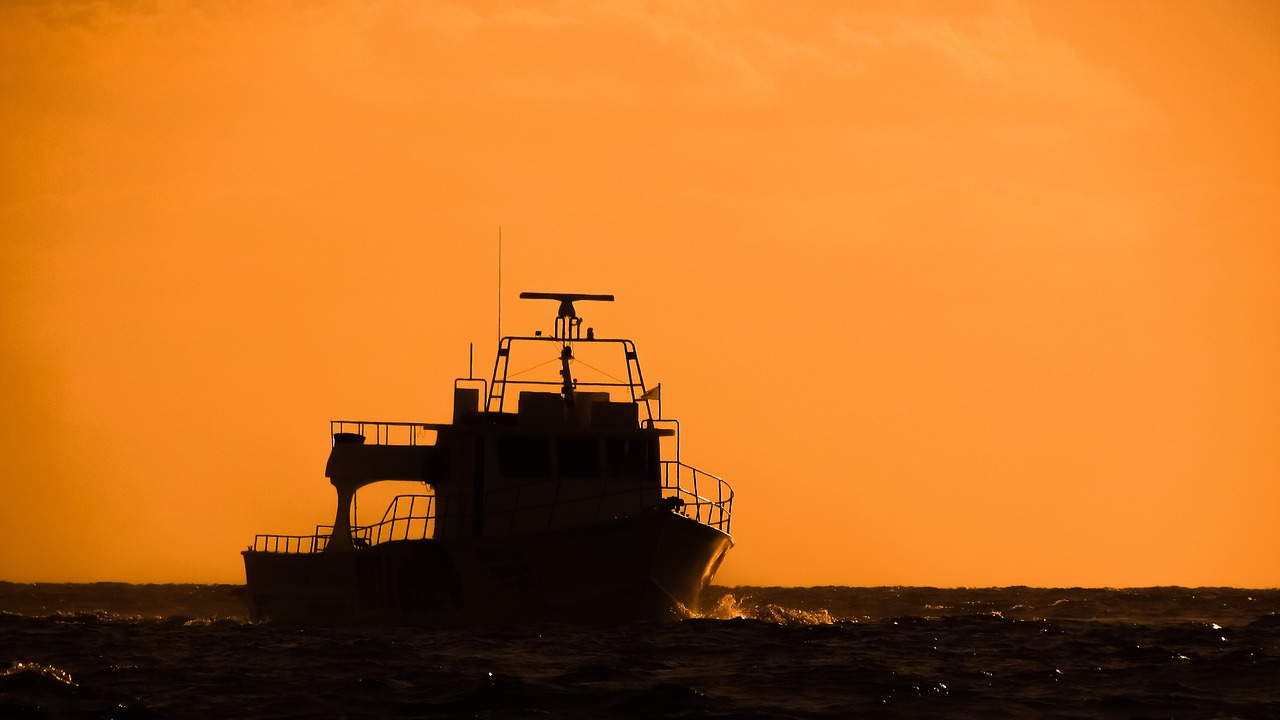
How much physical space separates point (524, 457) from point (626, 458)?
232 cm

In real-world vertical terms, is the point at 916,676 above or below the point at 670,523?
below

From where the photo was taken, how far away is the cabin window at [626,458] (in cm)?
3466

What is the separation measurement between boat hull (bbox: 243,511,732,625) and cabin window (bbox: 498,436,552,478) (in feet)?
8.88

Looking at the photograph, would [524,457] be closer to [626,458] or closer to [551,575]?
[626,458]

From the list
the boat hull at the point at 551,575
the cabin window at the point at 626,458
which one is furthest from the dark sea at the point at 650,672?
the cabin window at the point at 626,458

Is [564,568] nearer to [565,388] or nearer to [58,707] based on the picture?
[565,388]

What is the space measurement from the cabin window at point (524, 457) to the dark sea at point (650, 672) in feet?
13.6

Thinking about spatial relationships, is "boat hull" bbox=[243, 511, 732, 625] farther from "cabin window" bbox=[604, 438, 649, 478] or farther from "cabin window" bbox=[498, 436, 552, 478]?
"cabin window" bbox=[498, 436, 552, 478]

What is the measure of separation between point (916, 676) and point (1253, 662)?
667 centimetres

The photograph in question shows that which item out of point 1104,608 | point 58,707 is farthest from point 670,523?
point 1104,608

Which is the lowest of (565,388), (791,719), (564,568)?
(791,719)

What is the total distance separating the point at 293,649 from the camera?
27.9 metres

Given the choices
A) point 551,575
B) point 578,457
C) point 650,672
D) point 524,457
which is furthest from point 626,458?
point 650,672

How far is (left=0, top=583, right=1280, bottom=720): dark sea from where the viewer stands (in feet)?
65.1
